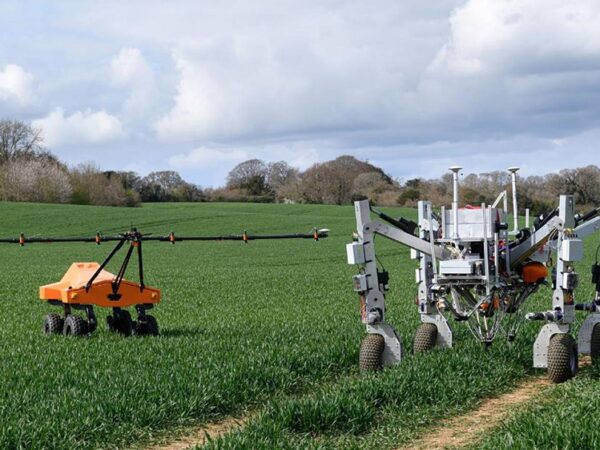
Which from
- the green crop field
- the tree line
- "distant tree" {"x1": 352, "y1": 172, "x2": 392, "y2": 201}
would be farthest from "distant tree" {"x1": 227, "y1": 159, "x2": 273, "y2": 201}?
the green crop field

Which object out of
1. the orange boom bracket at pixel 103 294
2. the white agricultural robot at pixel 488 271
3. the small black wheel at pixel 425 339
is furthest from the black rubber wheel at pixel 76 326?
the white agricultural robot at pixel 488 271

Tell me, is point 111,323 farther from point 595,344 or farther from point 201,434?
point 595,344

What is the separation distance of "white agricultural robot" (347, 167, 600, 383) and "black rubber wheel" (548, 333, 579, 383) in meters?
0.01

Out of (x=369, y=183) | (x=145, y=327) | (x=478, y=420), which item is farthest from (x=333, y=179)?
(x=478, y=420)

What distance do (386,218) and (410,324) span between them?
4474 mm

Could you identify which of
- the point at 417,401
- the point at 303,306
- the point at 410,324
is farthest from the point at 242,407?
the point at 303,306

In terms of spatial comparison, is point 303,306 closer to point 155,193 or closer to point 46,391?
point 46,391

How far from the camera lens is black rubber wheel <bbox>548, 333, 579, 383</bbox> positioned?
10.9m

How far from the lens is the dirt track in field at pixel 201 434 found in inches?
333

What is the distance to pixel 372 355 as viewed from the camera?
37.1 feet

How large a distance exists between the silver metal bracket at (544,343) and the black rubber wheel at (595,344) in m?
1.16

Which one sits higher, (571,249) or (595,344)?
(571,249)

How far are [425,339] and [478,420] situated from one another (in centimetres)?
332

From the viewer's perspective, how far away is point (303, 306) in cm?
2306
